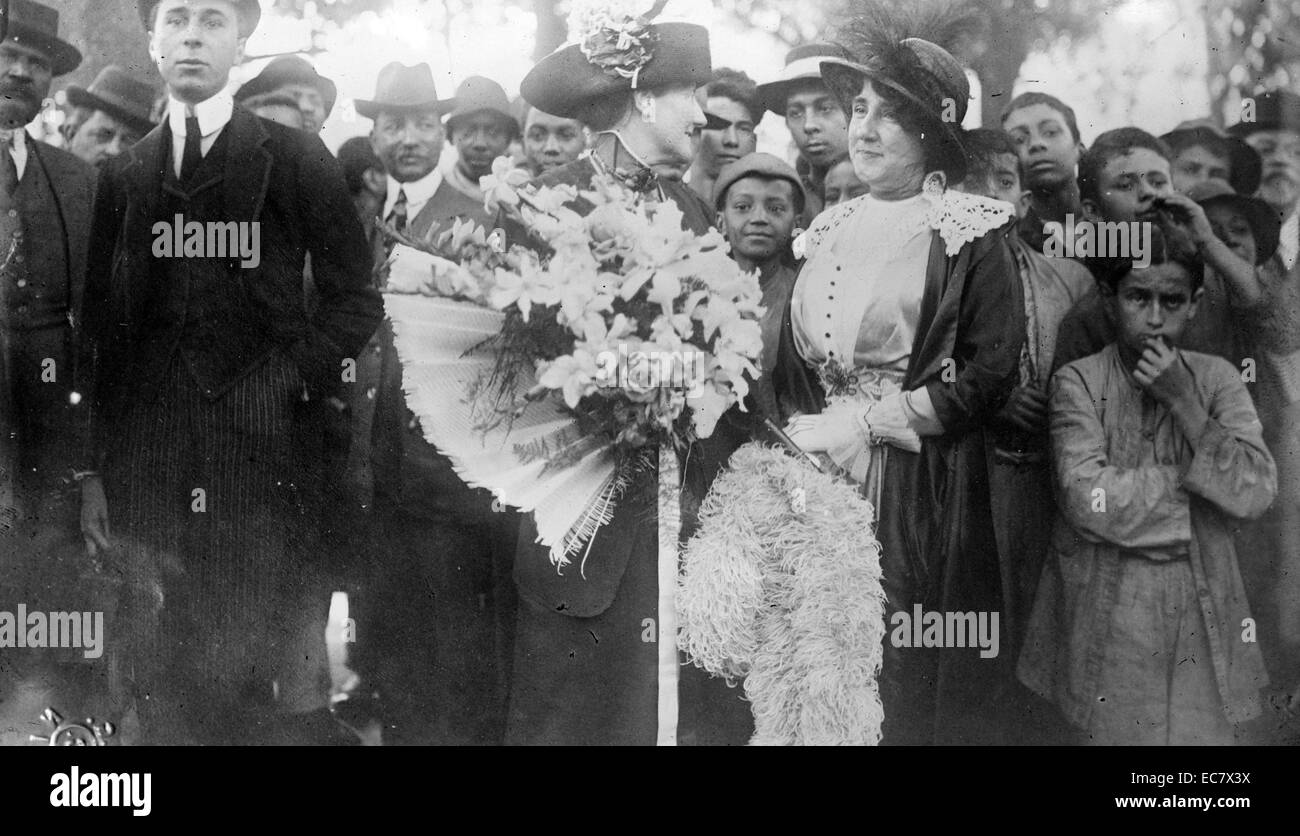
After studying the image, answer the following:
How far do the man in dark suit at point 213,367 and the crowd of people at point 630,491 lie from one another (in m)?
0.01

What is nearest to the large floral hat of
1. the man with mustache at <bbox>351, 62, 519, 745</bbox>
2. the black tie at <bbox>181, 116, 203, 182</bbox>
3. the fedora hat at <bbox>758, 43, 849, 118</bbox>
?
the fedora hat at <bbox>758, 43, 849, 118</bbox>

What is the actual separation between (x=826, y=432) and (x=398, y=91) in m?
2.00

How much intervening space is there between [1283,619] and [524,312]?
3043 millimetres

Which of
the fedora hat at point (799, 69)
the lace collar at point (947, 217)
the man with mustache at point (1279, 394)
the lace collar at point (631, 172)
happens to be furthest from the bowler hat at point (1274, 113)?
the lace collar at point (631, 172)

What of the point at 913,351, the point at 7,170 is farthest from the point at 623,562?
the point at 7,170

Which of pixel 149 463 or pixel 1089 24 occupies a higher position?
pixel 1089 24

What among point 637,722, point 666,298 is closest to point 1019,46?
point 666,298

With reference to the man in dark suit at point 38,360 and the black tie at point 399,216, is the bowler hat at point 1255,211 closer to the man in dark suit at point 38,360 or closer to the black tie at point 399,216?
the black tie at point 399,216

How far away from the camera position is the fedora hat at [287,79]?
197 inches

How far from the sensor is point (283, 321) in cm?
495

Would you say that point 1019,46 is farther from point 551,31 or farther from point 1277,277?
point 551,31

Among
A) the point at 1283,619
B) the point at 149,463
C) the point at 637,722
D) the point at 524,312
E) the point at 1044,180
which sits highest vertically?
the point at 1044,180

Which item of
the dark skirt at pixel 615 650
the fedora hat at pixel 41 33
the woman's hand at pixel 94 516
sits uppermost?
the fedora hat at pixel 41 33

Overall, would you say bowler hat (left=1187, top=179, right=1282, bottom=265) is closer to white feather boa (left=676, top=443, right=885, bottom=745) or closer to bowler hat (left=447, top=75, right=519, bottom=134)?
white feather boa (left=676, top=443, right=885, bottom=745)
